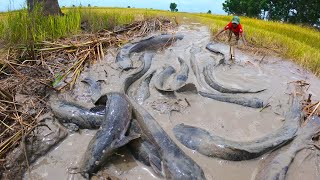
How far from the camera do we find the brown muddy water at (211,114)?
9.49 feet

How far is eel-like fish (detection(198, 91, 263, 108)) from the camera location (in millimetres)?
4027

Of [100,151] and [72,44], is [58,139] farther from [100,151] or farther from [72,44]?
[72,44]

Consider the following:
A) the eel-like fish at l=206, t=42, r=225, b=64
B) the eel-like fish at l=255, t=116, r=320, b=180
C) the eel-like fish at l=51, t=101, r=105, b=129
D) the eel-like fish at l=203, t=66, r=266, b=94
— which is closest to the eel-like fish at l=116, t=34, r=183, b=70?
the eel-like fish at l=206, t=42, r=225, b=64

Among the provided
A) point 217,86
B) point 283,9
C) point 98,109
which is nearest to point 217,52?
point 217,86

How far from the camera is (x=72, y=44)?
224 inches

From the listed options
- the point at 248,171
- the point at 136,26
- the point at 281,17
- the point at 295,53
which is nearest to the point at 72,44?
the point at 136,26

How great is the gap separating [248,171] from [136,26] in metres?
5.82

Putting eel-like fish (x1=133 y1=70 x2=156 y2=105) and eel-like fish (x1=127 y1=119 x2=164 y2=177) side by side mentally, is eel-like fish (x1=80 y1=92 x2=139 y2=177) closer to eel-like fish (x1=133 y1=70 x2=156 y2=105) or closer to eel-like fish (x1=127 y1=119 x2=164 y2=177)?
eel-like fish (x1=127 y1=119 x2=164 y2=177)

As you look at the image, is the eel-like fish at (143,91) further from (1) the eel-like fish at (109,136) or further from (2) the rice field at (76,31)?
(2) the rice field at (76,31)

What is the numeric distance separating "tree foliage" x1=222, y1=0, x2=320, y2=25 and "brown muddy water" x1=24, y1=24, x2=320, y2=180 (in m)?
20.1

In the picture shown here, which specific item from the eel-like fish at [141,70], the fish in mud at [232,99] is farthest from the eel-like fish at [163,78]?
the fish in mud at [232,99]

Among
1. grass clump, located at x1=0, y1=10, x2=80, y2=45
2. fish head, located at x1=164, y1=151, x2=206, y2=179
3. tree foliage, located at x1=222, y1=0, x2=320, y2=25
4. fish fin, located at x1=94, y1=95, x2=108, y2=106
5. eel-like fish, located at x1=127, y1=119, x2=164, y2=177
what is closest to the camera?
fish head, located at x1=164, y1=151, x2=206, y2=179

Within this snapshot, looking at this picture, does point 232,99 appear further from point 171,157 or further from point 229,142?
point 171,157

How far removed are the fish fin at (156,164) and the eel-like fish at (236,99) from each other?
1.65 meters
